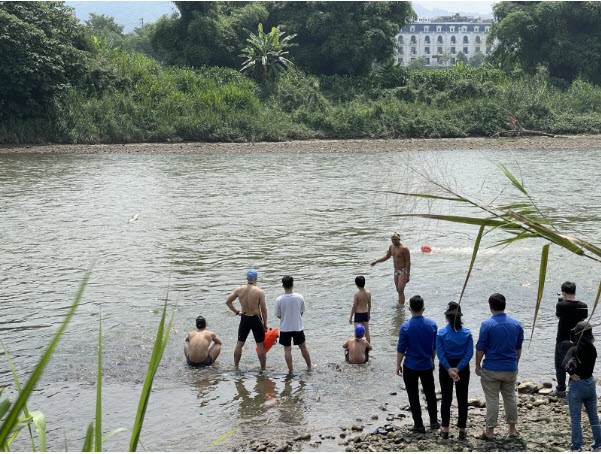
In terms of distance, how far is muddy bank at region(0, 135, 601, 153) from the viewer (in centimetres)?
4547

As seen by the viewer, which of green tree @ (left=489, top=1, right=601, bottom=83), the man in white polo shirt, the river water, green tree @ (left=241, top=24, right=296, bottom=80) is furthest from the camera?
green tree @ (left=489, top=1, right=601, bottom=83)

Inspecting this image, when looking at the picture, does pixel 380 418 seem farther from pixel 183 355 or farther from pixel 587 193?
pixel 587 193

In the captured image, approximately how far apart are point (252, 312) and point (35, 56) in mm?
38407

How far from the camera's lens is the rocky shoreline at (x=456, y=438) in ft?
26.7

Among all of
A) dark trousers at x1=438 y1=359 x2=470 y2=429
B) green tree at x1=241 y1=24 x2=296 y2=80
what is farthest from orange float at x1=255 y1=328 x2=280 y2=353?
green tree at x1=241 y1=24 x2=296 y2=80

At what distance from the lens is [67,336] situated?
13414mm

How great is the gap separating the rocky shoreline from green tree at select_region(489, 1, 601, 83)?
5235cm

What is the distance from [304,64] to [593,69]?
19.6m

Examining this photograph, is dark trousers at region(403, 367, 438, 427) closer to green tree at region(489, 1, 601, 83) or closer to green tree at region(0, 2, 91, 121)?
green tree at region(0, 2, 91, 121)

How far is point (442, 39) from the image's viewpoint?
190 meters

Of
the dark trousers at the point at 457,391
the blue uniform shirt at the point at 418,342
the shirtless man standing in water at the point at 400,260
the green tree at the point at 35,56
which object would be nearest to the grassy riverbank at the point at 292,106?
the green tree at the point at 35,56

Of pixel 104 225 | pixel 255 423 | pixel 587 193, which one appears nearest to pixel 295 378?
pixel 255 423

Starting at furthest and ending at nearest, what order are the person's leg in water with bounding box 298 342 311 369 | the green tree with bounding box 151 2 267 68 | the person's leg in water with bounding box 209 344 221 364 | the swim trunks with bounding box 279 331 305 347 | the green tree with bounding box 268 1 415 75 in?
the green tree with bounding box 268 1 415 75, the green tree with bounding box 151 2 267 68, the person's leg in water with bounding box 209 344 221 364, the person's leg in water with bounding box 298 342 311 369, the swim trunks with bounding box 279 331 305 347

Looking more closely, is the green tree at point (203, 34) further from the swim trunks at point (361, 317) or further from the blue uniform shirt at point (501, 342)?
the blue uniform shirt at point (501, 342)
